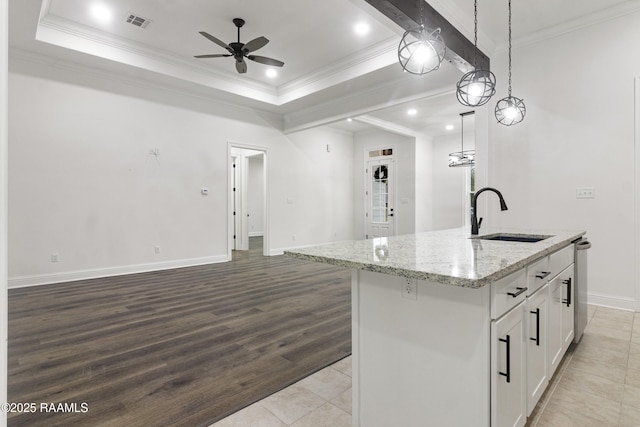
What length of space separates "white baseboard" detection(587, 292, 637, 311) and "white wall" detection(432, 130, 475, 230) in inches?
189

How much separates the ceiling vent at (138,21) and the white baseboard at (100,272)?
3409mm

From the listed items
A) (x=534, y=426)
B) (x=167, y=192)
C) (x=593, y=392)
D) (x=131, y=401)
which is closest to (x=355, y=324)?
(x=534, y=426)

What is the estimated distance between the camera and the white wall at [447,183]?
848cm

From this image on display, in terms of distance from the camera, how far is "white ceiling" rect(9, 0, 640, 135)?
11.8 feet

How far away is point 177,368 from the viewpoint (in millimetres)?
2150

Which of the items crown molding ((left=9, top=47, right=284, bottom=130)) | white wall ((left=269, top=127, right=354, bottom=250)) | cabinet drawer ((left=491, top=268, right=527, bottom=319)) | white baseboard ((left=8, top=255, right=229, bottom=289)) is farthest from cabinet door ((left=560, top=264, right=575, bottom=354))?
crown molding ((left=9, top=47, right=284, bottom=130))

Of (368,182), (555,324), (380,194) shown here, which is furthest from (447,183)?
(555,324)

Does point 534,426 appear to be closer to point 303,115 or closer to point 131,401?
point 131,401

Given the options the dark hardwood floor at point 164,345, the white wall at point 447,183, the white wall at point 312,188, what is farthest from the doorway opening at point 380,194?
the dark hardwood floor at point 164,345

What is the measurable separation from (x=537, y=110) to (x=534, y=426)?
3.66 m

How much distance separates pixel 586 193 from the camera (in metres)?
3.65

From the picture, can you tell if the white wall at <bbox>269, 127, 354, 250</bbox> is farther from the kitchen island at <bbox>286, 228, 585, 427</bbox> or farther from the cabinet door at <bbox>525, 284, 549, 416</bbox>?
the cabinet door at <bbox>525, 284, 549, 416</bbox>

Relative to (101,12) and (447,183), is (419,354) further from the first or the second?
(447,183)

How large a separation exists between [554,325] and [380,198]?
7.15 metres
